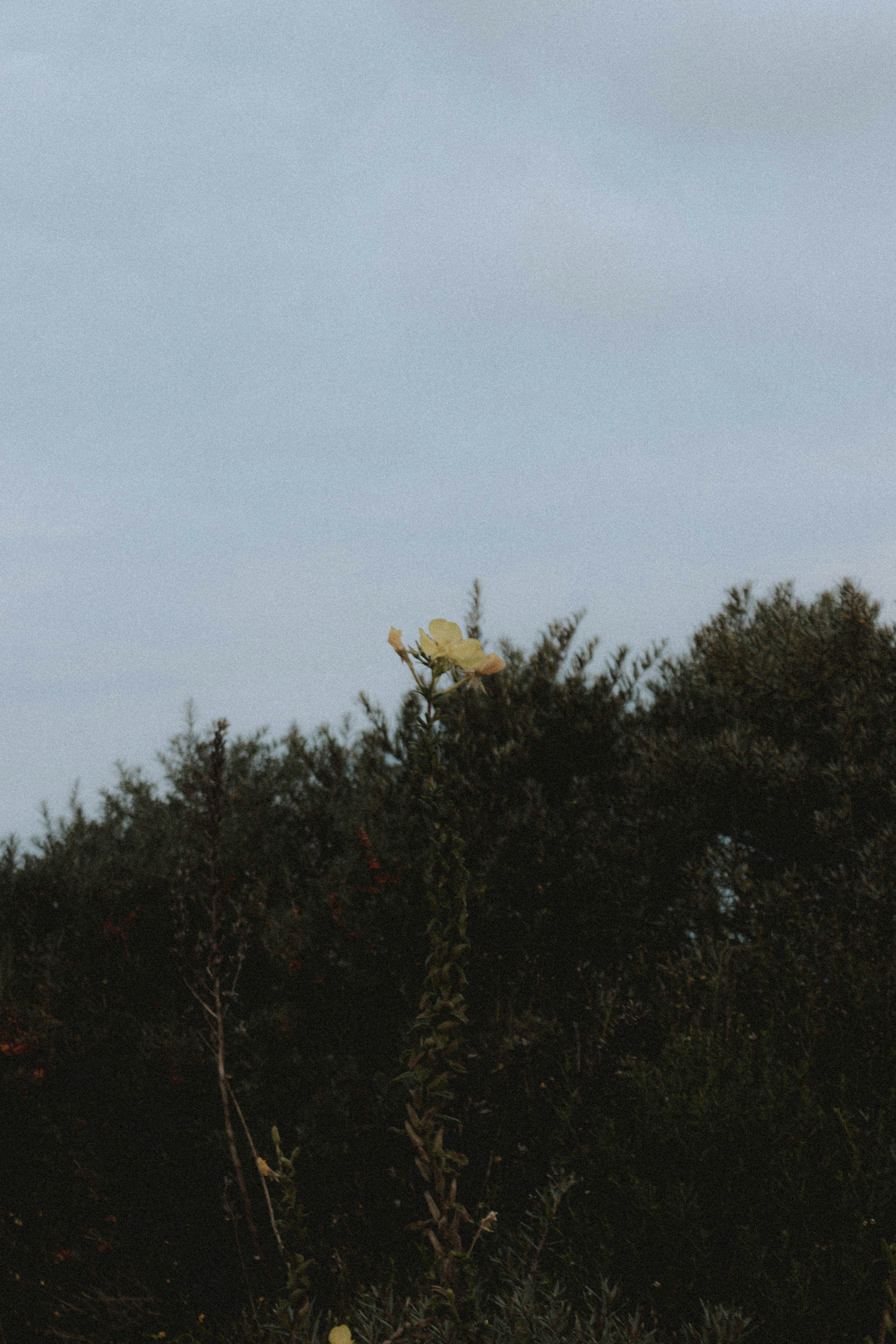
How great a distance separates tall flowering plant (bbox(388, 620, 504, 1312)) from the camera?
5.33ft

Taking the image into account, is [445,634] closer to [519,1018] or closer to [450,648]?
[450,648]

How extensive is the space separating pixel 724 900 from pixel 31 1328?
11.6 ft

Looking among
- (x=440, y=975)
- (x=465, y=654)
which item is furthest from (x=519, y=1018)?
(x=465, y=654)

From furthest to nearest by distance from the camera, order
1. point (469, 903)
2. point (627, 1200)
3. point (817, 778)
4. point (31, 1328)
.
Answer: point (817, 778) < point (469, 903) < point (31, 1328) < point (627, 1200)

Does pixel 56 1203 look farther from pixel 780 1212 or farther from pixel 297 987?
pixel 780 1212

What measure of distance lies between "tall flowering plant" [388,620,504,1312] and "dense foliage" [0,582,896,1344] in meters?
1.26

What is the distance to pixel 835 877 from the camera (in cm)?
513

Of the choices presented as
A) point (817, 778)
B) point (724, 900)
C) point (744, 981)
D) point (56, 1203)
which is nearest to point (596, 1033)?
point (744, 981)

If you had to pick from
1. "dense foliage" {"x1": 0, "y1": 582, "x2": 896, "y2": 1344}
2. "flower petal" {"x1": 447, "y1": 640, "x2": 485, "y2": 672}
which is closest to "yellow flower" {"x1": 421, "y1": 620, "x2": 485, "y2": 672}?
"flower petal" {"x1": 447, "y1": 640, "x2": 485, "y2": 672}

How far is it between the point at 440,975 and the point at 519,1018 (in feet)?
9.86

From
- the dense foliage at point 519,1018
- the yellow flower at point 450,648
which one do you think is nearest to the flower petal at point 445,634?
the yellow flower at point 450,648

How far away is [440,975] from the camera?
166cm

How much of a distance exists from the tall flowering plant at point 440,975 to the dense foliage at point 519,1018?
1258 mm

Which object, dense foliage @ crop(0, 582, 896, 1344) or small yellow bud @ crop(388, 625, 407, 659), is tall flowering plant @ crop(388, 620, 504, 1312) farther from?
dense foliage @ crop(0, 582, 896, 1344)
